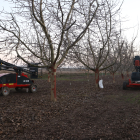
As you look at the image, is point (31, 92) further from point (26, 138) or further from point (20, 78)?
point (26, 138)

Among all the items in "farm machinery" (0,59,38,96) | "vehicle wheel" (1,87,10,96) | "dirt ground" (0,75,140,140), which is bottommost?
"dirt ground" (0,75,140,140)

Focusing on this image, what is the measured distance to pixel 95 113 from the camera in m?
7.32

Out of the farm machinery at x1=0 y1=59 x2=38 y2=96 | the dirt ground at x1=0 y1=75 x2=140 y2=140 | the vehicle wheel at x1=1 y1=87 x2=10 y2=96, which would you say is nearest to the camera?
the dirt ground at x1=0 y1=75 x2=140 y2=140

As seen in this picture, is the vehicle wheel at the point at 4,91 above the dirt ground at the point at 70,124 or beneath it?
above

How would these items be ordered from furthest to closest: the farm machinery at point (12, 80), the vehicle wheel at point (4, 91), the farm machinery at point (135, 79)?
1. the farm machinery at point (135, 79)
2. the farm machinery at point (12, 80)
3. the vehicle wheel at point (4, 91)

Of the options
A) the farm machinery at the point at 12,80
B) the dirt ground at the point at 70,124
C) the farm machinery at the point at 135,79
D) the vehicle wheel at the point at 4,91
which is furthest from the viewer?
the farm machinery at the point at 135,79

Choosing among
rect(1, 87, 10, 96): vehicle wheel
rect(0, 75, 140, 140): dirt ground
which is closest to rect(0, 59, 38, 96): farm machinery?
rect(1, 87, 10, 96): vehicle wheel

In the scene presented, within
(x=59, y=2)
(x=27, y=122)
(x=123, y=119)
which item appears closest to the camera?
(x=27, y=122)

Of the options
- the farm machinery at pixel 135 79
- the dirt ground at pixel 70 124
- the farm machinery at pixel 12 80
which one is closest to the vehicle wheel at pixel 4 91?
the farm machinery at pixel 12 80

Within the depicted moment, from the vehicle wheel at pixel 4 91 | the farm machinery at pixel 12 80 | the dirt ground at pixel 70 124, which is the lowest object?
the dirt ground at pixel 70 124

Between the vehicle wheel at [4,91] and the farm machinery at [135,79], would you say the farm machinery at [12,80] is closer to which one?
the vehicle wheel at [4,91]

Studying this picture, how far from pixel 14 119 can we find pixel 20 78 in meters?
7.58

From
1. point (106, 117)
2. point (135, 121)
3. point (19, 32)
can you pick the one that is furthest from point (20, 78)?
point (135, 121)

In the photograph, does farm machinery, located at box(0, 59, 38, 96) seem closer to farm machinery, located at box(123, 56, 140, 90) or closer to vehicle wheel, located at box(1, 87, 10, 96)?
vehicle wheel, located at box(1, 87, 10, 96)
